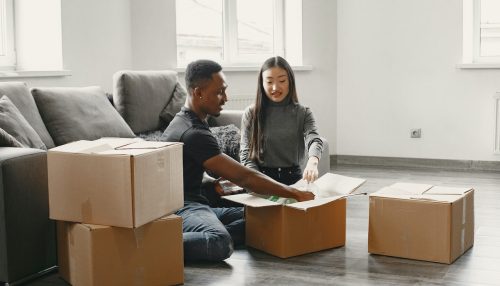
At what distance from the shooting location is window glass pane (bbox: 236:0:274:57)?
6363 mm

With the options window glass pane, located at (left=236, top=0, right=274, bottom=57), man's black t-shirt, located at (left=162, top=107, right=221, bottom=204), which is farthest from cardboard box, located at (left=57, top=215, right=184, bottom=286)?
window glass pane, located at (left=236, top=0, right=274, bottom=57)

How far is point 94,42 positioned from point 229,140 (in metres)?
1.50

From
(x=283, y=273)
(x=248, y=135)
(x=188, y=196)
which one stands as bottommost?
(x=283, y=273)

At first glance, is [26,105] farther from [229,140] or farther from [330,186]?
[330,186]

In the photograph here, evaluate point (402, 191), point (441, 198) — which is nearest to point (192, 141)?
point (402, 191)

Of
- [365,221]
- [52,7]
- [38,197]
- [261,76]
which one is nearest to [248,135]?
[261,76]

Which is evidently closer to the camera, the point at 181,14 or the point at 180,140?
the point at 180,140

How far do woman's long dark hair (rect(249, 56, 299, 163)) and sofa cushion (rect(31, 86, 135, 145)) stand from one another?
2.96ft

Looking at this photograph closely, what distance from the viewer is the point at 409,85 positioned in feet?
20.2

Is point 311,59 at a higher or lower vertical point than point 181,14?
lower

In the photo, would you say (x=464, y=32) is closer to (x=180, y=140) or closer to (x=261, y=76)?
(x=261, y=76)

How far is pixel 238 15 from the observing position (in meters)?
6.34

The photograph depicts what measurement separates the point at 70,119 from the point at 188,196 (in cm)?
103

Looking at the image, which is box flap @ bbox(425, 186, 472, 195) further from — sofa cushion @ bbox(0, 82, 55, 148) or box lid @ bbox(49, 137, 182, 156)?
sofa cushion @ bbox(0, 82, 55, 148)
